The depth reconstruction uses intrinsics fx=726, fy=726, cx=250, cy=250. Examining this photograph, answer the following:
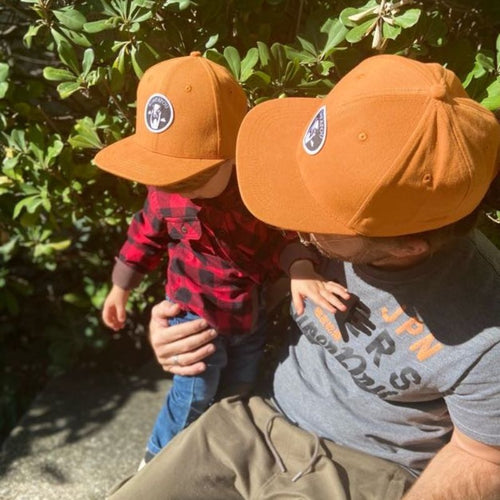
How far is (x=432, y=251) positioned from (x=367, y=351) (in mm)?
362

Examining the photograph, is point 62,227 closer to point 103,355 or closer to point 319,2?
point 103,355

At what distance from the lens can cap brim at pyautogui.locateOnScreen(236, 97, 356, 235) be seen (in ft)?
5.24

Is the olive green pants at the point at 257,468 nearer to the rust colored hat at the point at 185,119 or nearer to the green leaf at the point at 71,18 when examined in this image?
the rust colored hat at the point at 185,119

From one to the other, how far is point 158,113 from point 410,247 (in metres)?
0.72

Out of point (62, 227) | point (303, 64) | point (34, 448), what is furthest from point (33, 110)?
point (34, 448)

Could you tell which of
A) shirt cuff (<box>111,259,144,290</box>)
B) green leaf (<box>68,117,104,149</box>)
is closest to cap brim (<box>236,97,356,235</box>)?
green leaf (<box>68,117,104,149</box>)

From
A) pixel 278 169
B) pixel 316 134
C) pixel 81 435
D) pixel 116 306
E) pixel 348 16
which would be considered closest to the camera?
pixel 316 134

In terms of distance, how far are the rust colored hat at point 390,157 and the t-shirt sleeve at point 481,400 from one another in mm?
366

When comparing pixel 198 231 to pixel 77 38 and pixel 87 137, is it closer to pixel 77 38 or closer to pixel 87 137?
pixel 87 137

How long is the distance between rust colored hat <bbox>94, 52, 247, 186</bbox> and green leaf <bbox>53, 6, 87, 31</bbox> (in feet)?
0.91

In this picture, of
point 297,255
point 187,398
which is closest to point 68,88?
point 297,255

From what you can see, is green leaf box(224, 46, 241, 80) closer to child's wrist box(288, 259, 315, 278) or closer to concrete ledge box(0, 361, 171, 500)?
child's wrist box(288, 259, 315, 278)

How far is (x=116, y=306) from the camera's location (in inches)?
95.7

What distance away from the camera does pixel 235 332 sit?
222cm
